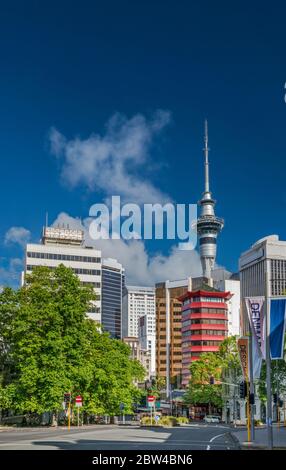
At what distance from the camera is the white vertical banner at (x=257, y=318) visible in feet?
121

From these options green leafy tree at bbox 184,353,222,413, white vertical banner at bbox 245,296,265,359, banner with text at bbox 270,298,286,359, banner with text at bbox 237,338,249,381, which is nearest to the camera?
banner with text at bbox 270,298,286,359

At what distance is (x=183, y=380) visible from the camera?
191500mm

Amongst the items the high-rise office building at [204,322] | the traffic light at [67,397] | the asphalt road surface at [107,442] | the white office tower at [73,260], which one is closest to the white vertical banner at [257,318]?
the asphalt road surface at [107,442]

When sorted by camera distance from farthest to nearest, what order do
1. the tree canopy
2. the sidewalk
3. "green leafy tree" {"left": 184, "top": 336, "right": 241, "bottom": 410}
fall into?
"green leafy tree" {"left": 184, "top": 336, "right": 241, "bottom": 410}
the tree canopy
the sidewalk

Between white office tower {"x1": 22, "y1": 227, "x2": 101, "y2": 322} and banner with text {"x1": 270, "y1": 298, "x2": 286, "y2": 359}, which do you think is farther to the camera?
white office tower {"x1": 22, "y1": 227, "x2": 101, "y2": 322}

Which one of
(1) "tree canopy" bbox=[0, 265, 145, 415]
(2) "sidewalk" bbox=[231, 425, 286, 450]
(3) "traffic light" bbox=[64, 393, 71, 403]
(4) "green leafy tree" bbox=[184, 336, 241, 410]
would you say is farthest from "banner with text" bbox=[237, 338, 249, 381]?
(4) "green leafy tree" bbox=[184, 336, 241, 410]

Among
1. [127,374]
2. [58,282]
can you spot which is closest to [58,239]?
[127,374]

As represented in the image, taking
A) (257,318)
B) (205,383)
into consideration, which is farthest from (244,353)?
(205,383)

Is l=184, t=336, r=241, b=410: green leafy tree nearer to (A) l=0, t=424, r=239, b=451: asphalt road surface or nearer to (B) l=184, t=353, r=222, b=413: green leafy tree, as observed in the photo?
(B) l=184, t=353, r=222, b=413: green leafy tree

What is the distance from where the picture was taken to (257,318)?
122ft

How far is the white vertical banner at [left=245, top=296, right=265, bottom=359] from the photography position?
36.8 m

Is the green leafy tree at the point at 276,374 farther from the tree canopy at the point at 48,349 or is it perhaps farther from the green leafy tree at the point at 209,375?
the green leafy tree at the point at 209,375

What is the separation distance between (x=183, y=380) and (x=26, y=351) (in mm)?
128844

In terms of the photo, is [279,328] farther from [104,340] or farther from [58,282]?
[104,340]
